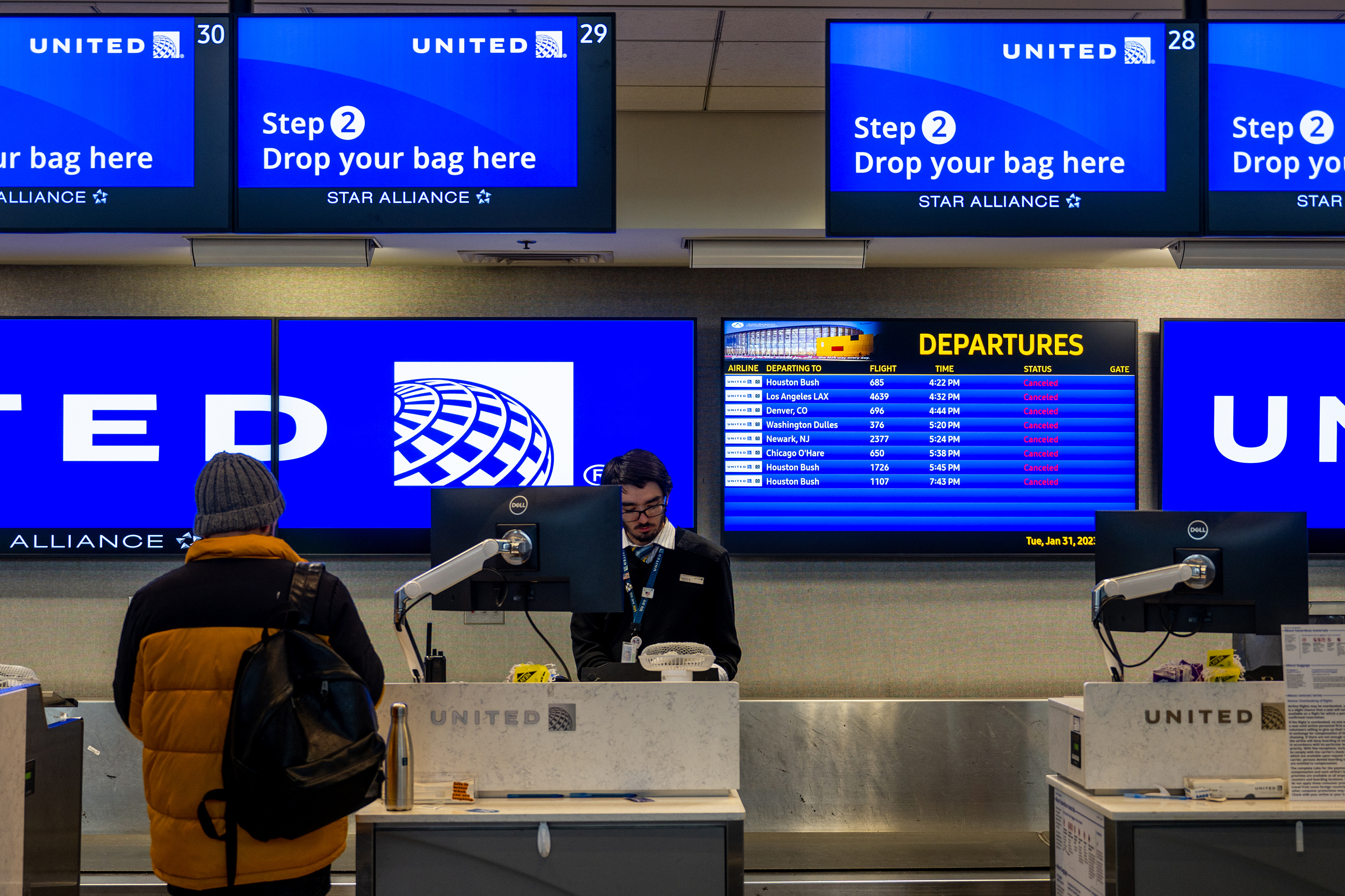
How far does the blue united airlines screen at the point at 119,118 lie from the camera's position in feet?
8.59

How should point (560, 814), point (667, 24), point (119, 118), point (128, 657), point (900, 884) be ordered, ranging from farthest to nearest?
point (900, 884), point (667, 24), point (119, 118), point (560, 814), point (128, 657)

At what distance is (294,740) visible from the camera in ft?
6.23

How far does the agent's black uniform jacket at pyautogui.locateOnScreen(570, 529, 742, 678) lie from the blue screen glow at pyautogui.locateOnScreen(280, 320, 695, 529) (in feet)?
3.35

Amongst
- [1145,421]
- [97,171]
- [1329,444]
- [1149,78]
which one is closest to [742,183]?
[1149,78]

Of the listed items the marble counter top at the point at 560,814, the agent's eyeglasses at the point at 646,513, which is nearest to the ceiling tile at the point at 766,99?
the agent's eyeglasses at the point at 646,513

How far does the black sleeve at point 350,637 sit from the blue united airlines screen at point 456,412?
2203mm

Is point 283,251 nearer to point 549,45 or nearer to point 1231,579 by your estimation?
point 549,45

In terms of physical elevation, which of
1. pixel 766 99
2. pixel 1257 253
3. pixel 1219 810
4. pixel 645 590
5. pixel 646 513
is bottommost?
pixel 1219 810

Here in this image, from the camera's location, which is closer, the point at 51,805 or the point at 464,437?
the point at 51,805

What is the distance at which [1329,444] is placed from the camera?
4.32m

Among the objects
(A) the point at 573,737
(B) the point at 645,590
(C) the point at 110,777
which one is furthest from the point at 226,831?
(C) the point at 110,777

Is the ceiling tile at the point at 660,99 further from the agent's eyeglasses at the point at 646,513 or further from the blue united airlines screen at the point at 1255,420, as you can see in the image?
the blue united airlines screen at the point at 1255,420

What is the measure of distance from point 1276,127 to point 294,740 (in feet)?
9.36

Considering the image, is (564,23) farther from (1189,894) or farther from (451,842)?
(1189,894)
